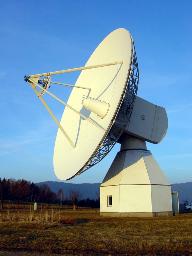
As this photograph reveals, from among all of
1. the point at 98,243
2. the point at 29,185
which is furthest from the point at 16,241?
the point at 29,185

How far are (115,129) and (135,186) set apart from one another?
288 inches

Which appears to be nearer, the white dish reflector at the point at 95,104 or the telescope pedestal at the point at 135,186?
the white dish reflector at the point at 95,104

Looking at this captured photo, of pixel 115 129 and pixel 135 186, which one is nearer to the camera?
pixel 115 129

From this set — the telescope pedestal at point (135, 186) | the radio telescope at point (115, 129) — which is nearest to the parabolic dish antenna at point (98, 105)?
the radio telescope at point (115, 129)

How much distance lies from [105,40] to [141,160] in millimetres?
10843

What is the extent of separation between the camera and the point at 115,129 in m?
30.9

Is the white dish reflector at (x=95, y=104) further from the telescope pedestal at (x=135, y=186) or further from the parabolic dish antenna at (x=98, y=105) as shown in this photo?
the telescope pedestal at (x=135, y=186)

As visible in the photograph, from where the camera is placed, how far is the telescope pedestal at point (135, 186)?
35812 millimetres

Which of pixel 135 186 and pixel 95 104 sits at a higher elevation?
pixel 95 104

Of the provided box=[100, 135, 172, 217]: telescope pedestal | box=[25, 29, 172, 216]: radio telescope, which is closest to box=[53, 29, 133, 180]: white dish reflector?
box=[25, 29, 172, 216]: radio telescope

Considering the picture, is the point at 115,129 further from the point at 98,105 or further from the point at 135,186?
the point at 135,186

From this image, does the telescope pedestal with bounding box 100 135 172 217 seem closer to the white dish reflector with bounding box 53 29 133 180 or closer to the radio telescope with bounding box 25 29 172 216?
the radio telescope with bounding box 25 29 172 216

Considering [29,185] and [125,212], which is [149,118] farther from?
[29,185]

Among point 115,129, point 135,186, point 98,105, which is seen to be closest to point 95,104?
point 98,105
